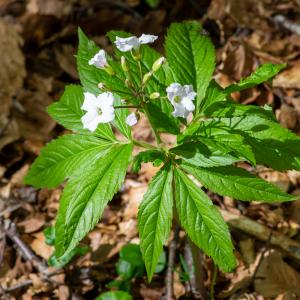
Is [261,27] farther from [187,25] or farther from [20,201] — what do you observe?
[20,201]

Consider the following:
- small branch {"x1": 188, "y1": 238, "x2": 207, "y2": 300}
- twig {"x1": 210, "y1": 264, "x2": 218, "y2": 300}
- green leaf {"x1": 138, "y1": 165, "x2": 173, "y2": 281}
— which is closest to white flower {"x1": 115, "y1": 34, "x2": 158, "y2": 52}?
green leaf {"x1": 138, "y1": 165, "x2": 173, "y2": 281}

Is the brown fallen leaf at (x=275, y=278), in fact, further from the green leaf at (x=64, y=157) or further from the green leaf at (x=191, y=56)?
the green leaf at (x=64, y=157)

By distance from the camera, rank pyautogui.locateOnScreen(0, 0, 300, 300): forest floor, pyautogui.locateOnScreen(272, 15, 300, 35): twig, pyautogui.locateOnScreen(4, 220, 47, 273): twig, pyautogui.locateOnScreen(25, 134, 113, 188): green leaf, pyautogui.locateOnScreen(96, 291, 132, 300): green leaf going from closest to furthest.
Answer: pyautogui.locateOnScreen(25, 134, 113, 188): green leaf, pyautogui.locateOnScreen(96, 291, 132, 300): green leaf, pyautogui.locateOnScreen(0, 0, 300, 300): forest floor, pyautogui.locateOnScreen(4, 220, 47, 273): twig, pyautogui.locateOnScreen(272, 15, 300, 35): twig

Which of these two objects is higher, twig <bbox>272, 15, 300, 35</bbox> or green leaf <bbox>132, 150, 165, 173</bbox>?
green leaf <bbox>132, 150, 165, 173</bbox>

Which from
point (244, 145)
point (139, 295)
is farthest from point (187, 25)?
point (139, 295)

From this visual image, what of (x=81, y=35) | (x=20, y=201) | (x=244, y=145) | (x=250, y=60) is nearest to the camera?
(x=244, y=145)

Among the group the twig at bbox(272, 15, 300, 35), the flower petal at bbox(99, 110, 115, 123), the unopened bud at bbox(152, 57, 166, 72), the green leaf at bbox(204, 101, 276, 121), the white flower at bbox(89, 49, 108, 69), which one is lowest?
the twig at bbox(272, 15, 300, 35)

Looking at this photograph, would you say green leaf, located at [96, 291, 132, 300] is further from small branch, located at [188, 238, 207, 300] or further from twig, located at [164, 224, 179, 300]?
small branch, located at [188, 238, 207, 300]
